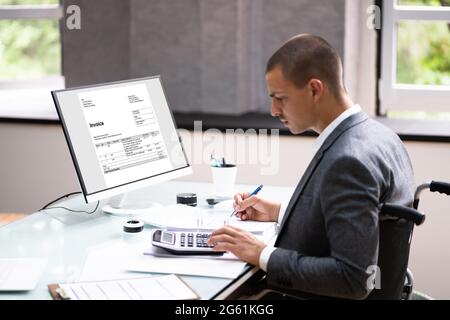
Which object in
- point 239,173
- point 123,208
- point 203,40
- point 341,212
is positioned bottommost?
point 239,173

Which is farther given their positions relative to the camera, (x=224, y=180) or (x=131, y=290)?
(x=224, y=180)

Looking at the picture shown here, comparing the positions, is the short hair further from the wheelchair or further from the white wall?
the white wall

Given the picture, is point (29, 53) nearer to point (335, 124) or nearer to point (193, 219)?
point (193, 219)

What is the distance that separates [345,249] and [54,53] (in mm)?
2944

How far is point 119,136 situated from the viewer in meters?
2.44

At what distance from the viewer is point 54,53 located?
4.26 meters

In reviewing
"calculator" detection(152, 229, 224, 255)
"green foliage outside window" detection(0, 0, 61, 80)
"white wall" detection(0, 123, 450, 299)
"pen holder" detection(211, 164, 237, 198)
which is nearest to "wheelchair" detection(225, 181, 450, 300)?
"calculator" detection(152, 229, 224, 255)

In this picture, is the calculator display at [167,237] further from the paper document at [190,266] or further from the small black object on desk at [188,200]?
the small black object on desk at [188,200]

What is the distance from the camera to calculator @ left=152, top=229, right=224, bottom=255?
1.99 m

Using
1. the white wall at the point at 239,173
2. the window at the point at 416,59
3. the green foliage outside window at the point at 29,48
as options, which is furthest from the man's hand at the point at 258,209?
the green foliage outside window at the point at 29,48

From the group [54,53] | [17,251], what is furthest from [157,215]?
[54,53]

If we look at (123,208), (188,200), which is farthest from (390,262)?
(123,208)

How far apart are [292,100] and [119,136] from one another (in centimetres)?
70

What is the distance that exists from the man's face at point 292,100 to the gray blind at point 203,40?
1584 millimetres
